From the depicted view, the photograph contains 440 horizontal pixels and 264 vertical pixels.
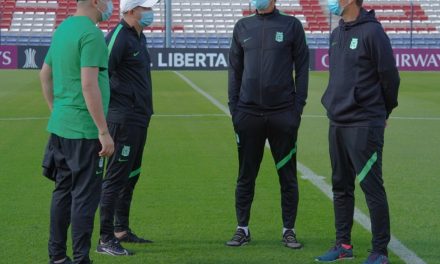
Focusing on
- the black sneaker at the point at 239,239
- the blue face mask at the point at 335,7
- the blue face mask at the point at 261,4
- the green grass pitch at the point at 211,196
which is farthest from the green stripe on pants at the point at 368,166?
the blue face mask at the point at 261,4

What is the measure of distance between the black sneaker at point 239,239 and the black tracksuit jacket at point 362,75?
4.15 feet

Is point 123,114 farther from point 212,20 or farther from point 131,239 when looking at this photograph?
point 212,20

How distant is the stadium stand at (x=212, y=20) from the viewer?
44969 mm

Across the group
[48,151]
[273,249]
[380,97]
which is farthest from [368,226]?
[48,151]

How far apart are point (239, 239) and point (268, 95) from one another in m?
1.14

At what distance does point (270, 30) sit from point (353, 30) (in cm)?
90

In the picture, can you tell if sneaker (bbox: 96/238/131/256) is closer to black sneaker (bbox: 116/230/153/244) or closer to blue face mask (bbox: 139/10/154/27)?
black sneaker (bbox: 116/230/153/244)

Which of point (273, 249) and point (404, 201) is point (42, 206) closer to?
point (273, 249)

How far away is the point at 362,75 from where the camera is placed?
5.85m

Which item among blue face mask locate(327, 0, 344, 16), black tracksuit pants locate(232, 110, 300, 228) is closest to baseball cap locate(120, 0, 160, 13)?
black tracksuit pants locate(232, 110, 300, 228)

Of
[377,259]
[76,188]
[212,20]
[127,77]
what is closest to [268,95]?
[127,77]

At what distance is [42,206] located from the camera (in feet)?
26.6

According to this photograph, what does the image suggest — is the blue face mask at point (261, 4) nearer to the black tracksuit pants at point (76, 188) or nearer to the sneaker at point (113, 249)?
the black tracksuit pants at point (76, 188)

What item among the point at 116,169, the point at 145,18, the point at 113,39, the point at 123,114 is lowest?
the point at 116,169
